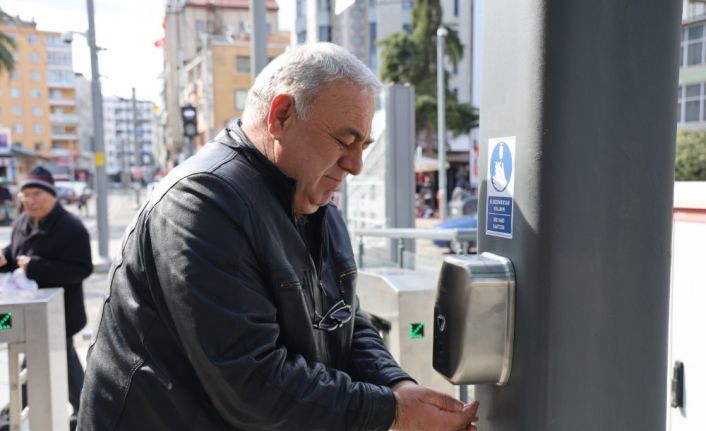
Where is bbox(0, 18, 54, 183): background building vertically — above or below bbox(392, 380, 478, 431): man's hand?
above

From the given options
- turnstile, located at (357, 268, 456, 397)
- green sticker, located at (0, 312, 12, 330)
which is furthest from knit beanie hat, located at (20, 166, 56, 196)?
turnstile, located at (357, 268, 456, 397)

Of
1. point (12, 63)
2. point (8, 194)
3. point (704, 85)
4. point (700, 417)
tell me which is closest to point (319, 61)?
point (700, 417)

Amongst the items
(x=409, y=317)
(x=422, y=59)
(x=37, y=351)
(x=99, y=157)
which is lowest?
(x=37, y=351)

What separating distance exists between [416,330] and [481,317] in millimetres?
1594

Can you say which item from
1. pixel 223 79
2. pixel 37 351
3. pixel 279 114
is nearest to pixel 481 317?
pixel 279 114

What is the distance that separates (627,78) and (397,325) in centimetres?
186

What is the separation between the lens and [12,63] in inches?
1259

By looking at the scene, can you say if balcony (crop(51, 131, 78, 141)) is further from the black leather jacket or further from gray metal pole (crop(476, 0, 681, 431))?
gray metal pole (crop(476, 0, 681, 431))

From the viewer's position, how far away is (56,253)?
3.84 m

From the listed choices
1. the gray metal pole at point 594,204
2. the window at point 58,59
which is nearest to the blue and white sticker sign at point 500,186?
the gray metal pole at point 594,204

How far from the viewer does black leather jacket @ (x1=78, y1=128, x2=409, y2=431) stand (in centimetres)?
118

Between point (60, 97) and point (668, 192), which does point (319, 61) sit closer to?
point (668, 192)

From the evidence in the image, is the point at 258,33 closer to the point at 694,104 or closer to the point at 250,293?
the point at 250,293

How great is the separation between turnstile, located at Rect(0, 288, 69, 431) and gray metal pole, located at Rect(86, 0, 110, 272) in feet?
27.8
